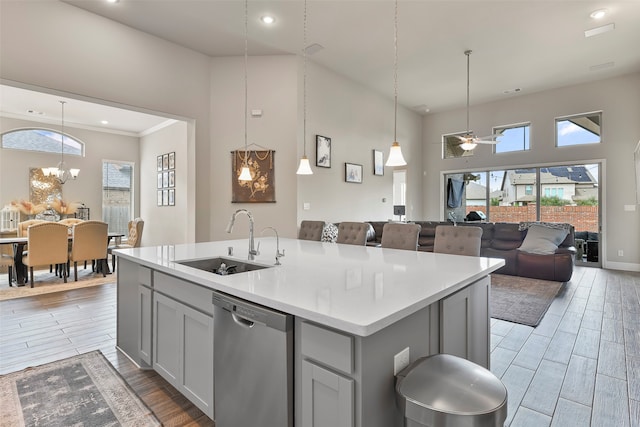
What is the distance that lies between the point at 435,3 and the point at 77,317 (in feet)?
18.0

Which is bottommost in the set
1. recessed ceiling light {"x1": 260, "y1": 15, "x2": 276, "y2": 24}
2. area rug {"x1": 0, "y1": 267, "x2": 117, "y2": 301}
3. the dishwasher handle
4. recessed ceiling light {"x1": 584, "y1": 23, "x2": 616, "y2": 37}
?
area rug {"x1": 0, "y1": 267, "x2": 117, "y2": 301}

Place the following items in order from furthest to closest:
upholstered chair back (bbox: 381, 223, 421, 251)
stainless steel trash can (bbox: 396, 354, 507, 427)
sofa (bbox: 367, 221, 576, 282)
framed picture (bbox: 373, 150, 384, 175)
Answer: framed picture (bbox: 373, 150, 384, 175)
sofa (bbox: 367, 221, 576, 282)
upholstered chair back (bbox: 381, 223, 421, 251)
stainless steel trash can (bbox: 396, 354, 507, 427)

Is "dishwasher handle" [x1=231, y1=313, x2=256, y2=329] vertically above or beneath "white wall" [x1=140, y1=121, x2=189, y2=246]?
beneath

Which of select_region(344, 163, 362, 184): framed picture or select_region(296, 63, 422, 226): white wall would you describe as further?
select_region(344, 163, 362, 184): framed picture

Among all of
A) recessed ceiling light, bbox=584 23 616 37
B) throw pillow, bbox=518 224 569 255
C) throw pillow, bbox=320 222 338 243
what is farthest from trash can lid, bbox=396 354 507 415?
recessed ceiling light, bbox=584 23 616 37

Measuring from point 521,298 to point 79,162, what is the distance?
9612 mm

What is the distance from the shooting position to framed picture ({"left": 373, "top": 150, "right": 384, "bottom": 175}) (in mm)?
6788

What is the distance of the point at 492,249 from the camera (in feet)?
19.3

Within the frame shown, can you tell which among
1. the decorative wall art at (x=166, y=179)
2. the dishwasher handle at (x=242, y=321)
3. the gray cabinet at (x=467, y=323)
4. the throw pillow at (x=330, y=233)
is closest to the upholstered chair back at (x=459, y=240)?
the gray cabinet at (x=467, y=323)

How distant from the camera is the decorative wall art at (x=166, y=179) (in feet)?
23.6

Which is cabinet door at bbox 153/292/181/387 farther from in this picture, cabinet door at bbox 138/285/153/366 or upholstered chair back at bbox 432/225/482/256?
upholstered chair back at bbox 432/225/482/256

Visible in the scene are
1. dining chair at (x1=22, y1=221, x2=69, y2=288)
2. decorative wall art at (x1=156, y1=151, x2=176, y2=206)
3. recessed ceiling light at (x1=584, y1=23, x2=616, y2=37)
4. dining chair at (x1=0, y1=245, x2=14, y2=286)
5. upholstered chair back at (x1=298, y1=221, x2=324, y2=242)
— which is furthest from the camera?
decorative wall art at (x1=156, y1=151, x2=176, y2=206)

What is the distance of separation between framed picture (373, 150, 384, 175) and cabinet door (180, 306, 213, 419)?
559 cm

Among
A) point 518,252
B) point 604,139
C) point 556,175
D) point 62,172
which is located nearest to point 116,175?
point 62,172
